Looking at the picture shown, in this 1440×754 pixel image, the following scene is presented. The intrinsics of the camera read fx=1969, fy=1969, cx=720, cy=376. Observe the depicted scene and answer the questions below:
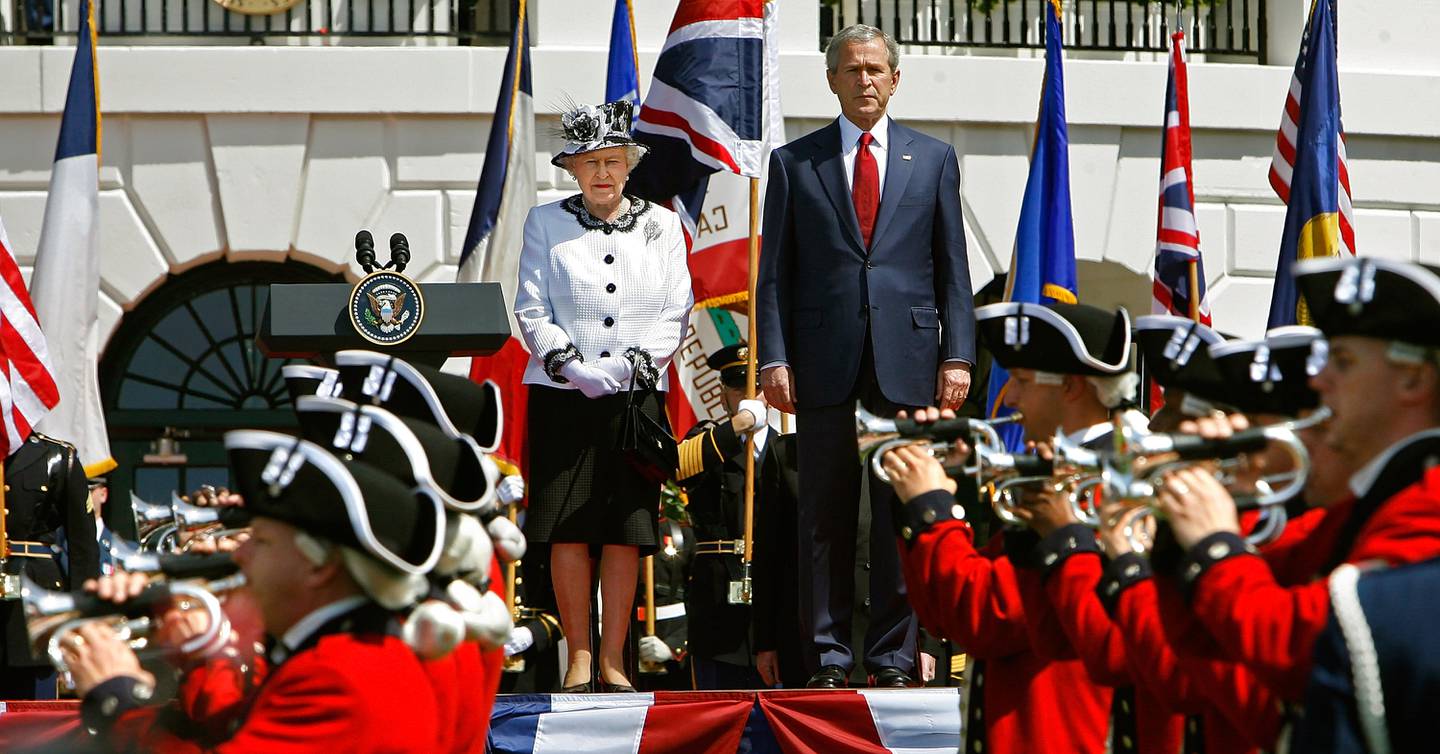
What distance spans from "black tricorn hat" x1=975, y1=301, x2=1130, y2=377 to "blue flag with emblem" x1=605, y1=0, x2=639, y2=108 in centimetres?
613

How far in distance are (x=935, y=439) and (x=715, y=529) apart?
4665 mm

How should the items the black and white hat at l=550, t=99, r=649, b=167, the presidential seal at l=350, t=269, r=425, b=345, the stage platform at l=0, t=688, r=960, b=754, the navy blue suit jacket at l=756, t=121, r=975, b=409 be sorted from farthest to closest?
the presidential seal at l=350, t=269, r=425, b=345 < the black and white hat at l=550, t=99, r=649, b=167 < the navy blue suit jacket at l=756, t=121, r=975, b=409 < the stage platform at l=0, t=688, r=960, b=754

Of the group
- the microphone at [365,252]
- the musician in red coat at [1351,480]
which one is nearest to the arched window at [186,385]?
the microphone at [365,252]

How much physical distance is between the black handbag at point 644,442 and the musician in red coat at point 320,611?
127 inches

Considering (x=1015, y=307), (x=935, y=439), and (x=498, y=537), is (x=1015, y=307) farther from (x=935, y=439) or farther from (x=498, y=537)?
(x=498, y=537)

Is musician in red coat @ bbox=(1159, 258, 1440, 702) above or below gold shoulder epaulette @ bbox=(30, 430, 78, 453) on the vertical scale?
above

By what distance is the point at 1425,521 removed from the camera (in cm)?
278

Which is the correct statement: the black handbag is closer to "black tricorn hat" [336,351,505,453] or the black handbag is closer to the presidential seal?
the presidential seal

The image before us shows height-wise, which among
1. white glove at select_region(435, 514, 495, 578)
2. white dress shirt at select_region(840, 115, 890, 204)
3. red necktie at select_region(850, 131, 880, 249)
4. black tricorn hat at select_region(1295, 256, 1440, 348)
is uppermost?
white dress shirt at select_region(840, 115, 890, 204)

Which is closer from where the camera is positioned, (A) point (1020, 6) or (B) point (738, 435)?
(B) point (738, 435)

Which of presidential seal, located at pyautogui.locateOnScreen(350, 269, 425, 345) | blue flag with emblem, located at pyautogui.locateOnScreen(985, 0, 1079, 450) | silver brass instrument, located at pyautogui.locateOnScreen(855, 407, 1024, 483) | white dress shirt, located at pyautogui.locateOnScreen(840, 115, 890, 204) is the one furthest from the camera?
blue flag with emblem, located at pyautogui.locateOnScreen(985, 0, 1079, 450)

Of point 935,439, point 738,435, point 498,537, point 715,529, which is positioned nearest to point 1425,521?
point 935,439

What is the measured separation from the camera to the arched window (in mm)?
12539

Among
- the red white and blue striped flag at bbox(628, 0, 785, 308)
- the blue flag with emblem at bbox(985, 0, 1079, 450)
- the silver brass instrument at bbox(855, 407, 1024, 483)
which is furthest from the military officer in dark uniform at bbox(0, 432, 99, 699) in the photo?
the silver brass instrument at bbox(855, 407, 1024, 483)
